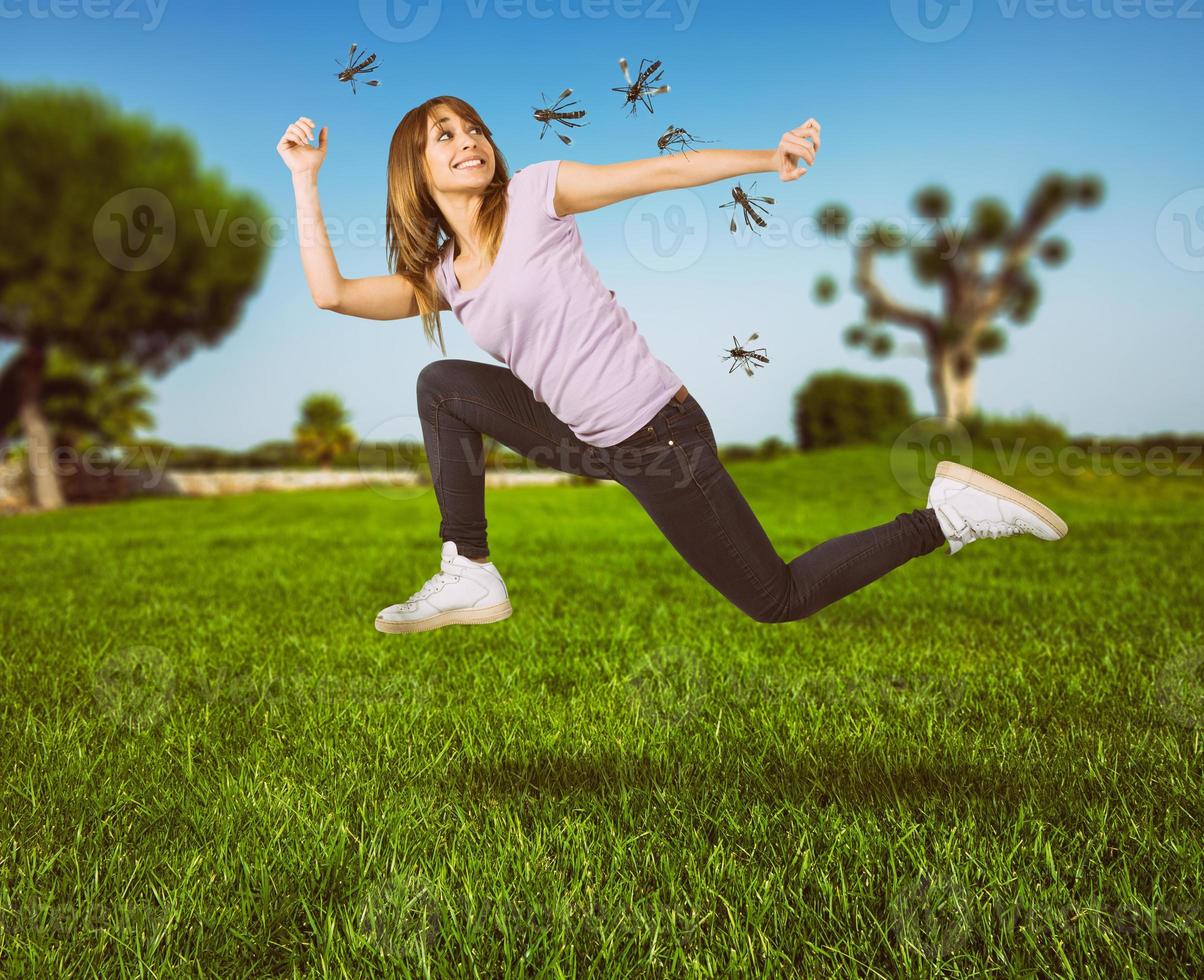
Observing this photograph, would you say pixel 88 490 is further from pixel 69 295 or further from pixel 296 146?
pixel 296 146

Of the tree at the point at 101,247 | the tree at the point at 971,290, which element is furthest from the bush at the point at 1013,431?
the tree at the point at 101,247

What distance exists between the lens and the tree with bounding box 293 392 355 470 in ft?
105

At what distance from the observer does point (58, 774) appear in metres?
2.85

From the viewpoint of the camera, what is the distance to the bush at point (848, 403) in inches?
1251

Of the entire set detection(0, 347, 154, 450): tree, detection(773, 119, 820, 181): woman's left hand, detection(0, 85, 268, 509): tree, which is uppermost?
detection(0, 85, 268, 509): tree

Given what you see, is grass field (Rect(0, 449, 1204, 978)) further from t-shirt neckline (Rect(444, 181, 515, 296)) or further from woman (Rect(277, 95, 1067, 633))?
t-shirt neckline (Rect(444, 181, 515, 296))

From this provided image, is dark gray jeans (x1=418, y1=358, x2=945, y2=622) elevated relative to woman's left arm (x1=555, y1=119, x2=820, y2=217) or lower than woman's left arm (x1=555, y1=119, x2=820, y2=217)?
lower

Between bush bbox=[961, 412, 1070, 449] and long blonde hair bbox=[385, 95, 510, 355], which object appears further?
bush bbox=[961, 412, 1070, 449]

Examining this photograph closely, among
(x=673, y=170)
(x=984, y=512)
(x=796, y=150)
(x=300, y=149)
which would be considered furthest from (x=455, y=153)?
(x=984, y=512)

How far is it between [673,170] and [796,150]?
13.5 inches

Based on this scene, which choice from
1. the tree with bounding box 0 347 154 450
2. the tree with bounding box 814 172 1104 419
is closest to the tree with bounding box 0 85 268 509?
the tree with bounding box 0 347 154 450

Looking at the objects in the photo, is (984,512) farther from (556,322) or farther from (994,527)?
(556,322)

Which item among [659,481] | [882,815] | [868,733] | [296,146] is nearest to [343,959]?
[882,815]

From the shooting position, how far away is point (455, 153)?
2822 millimetres
